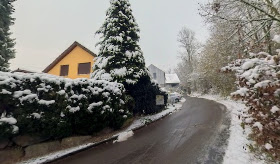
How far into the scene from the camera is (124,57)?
11.8 meters

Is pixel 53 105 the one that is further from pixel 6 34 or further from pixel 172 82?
pixel 172 82

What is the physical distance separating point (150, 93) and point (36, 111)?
8.68 metres

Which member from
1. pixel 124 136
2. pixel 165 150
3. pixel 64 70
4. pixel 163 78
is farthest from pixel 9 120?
pixel 163 78

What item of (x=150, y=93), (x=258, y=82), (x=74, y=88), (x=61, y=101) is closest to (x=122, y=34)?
(x=150, y=93)

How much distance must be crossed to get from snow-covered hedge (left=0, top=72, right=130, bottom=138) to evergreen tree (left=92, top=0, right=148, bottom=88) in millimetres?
2782

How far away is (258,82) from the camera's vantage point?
113 inches

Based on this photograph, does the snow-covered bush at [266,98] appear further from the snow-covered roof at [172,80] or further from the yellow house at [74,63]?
the snow-covered roof at [172,80]

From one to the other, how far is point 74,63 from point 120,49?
29.4ft

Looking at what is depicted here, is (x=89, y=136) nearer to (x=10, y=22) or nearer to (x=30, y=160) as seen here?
(x=30, y=160)

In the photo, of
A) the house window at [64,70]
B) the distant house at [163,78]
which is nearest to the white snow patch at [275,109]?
the house window at [64,70]

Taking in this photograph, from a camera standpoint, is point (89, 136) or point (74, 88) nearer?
point (74, 88)

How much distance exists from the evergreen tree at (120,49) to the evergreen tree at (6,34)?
43.2 ft

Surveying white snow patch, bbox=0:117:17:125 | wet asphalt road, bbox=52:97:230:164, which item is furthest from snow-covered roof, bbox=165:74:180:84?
white snow patch, bbox=0:117:17:125

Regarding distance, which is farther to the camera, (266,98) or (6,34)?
(6,34)
